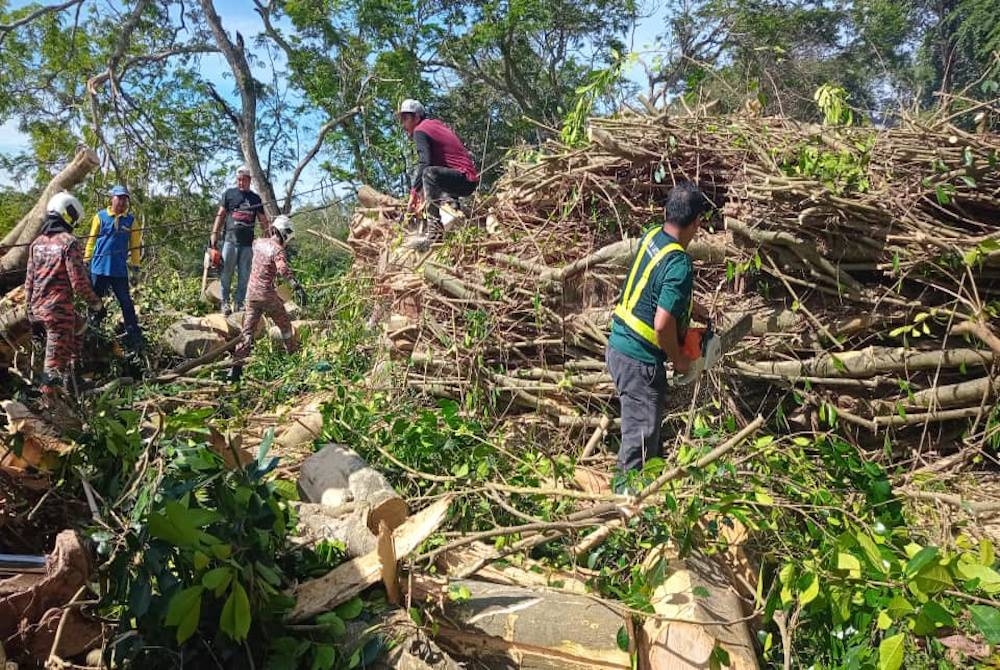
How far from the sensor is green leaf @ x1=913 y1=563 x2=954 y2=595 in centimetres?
175

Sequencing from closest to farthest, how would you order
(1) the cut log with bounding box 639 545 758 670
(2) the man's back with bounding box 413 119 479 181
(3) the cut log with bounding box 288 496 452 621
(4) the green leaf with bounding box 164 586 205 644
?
(4) the green leaf with bounding box 164 586 205 644, (1) the cut log with bounding box 639 545 758 670, (3) the cut log with bounding box 288 496 452 621, (2) the man's back with bounding box 413 119 479 181

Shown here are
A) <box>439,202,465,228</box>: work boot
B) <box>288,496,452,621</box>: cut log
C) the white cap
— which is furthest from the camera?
the white cap

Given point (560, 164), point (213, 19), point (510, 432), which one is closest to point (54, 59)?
point (213, 19)

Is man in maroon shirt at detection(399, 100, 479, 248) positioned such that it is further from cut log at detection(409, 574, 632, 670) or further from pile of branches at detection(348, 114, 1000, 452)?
cut log at detection(409, 574, 632, 670)

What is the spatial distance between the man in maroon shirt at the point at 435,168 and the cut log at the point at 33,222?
2.91 meters

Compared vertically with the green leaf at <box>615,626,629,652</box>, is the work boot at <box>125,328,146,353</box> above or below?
above

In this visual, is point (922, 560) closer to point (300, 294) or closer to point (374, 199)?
point (374, 199)

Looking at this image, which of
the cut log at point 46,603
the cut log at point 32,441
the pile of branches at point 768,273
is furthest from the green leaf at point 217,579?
the pile of branches at point 768,273

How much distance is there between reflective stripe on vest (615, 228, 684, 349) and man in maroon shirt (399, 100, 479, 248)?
283 centimetres

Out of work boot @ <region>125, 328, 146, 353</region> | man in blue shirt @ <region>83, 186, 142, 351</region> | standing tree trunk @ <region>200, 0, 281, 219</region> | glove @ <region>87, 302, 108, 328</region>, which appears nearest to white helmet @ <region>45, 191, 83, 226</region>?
glove @ <region>87, 302, 108, 328</region>

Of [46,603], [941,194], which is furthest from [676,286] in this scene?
[46,603]

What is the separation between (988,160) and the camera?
3.91 meters

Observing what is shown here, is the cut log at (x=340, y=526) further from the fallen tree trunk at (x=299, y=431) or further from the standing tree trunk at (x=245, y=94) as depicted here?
the standing tree trunk at (x=245, y=94)

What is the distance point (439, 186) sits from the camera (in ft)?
20.2
